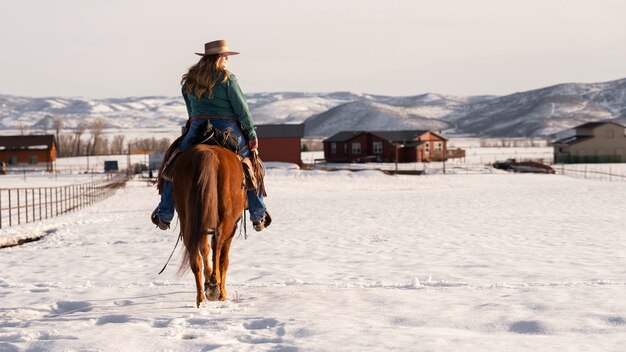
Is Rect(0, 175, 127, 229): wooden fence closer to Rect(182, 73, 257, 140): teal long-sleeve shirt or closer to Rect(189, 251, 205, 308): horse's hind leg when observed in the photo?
Rect(182, 73, 257, 140): teal long-sleeve shirt

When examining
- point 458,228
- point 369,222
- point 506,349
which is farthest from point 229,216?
point 369,222

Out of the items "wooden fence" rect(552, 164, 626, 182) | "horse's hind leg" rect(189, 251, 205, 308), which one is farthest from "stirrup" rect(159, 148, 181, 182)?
"wooden fence" rect(552, 164, 626, 182)

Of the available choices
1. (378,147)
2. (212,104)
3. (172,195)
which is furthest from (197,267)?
(378,147)

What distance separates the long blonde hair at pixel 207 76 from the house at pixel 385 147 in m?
79.7

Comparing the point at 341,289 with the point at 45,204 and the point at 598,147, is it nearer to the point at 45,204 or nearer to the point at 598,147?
the point at 45,204

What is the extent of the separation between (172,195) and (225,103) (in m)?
1.21

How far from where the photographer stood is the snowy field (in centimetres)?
577

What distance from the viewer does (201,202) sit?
654 centimetres

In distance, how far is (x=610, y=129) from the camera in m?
89.3

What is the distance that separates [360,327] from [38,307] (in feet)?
12.8

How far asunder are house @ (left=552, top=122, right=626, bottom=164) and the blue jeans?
87060mm

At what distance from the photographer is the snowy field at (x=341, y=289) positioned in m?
5.77

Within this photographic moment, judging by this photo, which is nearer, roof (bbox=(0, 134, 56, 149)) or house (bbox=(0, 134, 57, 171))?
house (bbox=(0, 134, 57, 171))

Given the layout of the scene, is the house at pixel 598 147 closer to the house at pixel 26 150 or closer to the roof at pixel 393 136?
the roof at pixel 393 136
